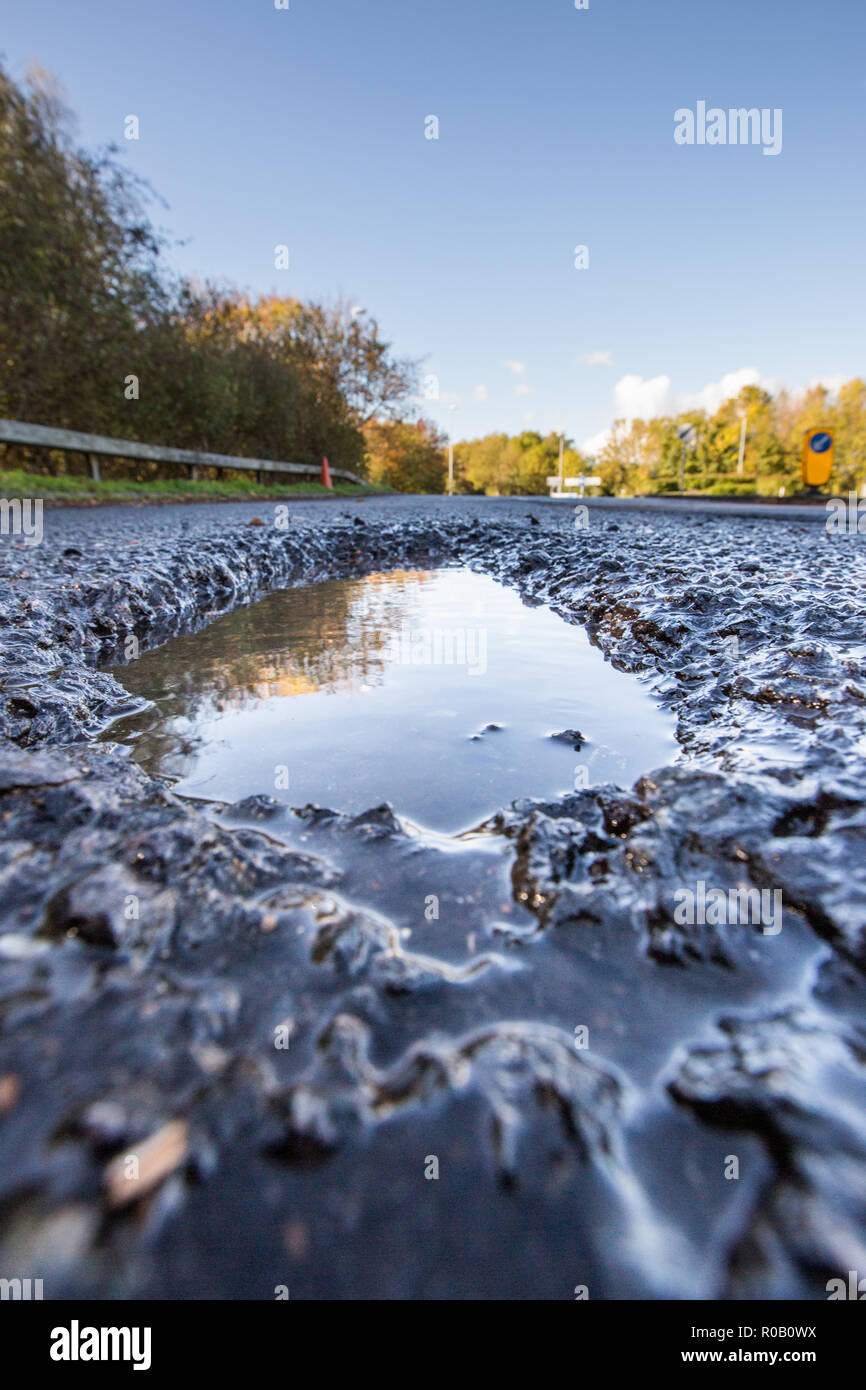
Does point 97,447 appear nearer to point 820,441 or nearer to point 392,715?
point 392,715

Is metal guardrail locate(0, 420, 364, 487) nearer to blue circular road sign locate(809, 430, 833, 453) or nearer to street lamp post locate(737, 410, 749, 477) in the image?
blue circular road sign locate(809, 430, 833, 453)

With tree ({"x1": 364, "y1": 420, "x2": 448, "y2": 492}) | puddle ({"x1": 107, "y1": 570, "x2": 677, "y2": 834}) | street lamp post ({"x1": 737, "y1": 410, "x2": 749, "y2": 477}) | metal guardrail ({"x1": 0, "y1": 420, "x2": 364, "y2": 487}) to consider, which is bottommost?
puddle ({"x1": 107, "y1": 570, "x2": 677, "y2": 834})

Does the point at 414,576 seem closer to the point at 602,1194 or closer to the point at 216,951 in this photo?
the point at 216,951

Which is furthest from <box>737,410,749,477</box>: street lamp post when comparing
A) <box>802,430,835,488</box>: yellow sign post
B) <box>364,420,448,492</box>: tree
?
<box>802,430,835,488</box>: yellow sign post

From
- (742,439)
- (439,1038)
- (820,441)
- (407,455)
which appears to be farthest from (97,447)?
(742,439)

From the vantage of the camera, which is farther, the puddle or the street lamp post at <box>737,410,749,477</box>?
the street lamp post at <box>737,410,749,477</box>

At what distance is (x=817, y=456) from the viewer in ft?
48.8

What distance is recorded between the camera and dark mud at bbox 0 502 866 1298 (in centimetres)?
59

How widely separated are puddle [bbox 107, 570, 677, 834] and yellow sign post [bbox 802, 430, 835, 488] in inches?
586

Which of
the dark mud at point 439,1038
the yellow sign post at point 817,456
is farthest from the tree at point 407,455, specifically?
the dark mud at point 439,1038

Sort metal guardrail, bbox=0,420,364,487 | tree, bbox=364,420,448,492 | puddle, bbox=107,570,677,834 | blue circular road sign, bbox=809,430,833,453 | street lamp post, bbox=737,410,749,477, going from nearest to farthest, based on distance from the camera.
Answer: puddle, bbox=107,570,677,834 → metal guardrail, bbox=0,420,364,487 → blue circular road sign, bbox=809,430,833,453 → tree, bbox=364,420,448,492 → street lamp post, bbox=737,410,749,477

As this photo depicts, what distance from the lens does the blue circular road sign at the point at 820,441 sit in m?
14.6

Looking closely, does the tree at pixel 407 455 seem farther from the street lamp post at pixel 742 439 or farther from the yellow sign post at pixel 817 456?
the street lamp post at pixel 742 439

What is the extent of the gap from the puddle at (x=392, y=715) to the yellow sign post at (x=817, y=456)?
1488cm
